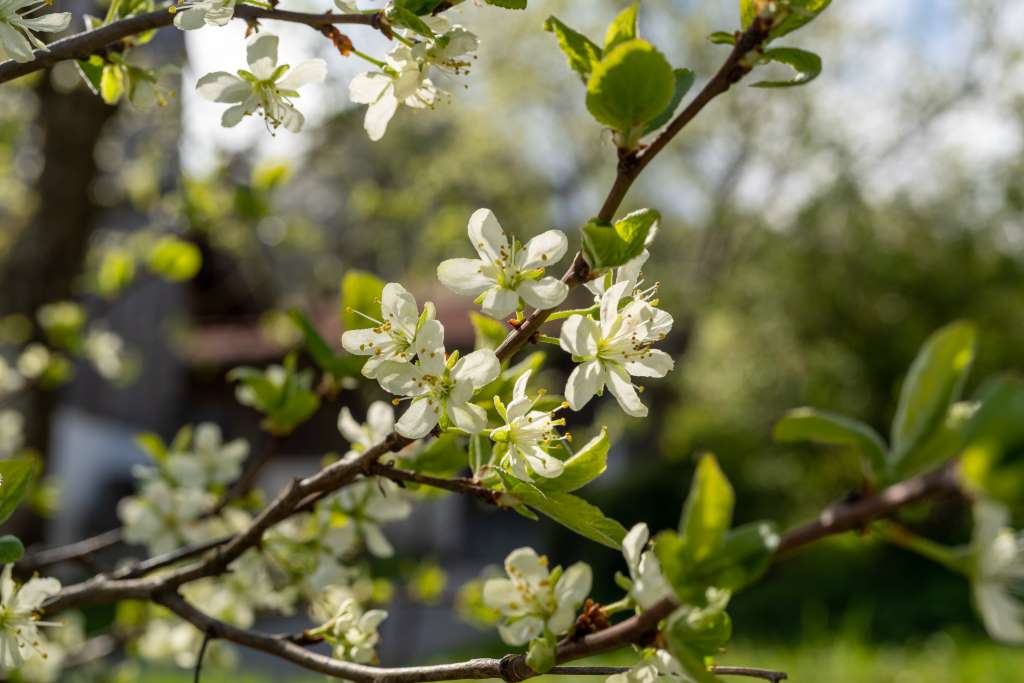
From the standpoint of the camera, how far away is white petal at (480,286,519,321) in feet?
2.46

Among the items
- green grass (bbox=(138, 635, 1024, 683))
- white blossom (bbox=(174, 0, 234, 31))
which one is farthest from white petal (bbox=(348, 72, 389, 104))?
green grass (bbox=(138, 635, 1024, 683))

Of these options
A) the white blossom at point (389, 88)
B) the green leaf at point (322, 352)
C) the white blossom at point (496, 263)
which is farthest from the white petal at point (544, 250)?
the green leaf at point (322, 352)

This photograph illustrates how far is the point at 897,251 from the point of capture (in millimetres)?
8859

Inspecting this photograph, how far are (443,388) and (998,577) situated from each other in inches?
16.5

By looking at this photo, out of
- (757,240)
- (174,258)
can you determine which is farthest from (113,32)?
(757,240)

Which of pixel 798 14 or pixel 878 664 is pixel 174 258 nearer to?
pixel 798 14

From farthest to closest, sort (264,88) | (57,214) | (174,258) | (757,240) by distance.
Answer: (757,240)
(57,214)
(174,258)
(264,88)

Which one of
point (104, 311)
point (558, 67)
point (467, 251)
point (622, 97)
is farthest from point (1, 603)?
point (558, 67)

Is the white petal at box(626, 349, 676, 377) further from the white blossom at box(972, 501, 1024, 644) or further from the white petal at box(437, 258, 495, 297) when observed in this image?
the white blossom at box(972, 501, 1024, 644)

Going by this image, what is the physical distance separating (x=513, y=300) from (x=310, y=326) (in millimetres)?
468

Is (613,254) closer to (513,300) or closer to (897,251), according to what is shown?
(513,300)

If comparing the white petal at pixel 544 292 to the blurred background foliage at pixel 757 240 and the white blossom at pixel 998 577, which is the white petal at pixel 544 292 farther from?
the blurred background foliage at pixel 757 240

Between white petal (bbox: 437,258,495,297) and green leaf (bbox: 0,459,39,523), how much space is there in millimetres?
391

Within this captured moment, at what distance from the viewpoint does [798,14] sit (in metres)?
0.70
